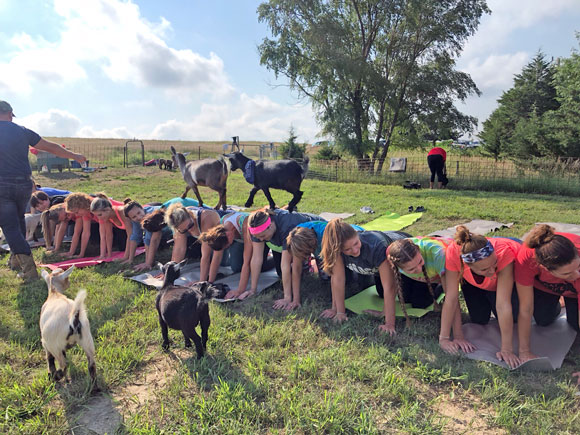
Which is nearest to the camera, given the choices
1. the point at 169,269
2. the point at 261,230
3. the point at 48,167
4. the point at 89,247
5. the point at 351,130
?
the point at 169,269

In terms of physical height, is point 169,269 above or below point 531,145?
below

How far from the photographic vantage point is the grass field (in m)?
2.10

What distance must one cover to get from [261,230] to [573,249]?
2.53 m

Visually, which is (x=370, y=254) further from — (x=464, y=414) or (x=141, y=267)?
(x=141, y=267)

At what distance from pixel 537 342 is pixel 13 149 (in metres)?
5.68

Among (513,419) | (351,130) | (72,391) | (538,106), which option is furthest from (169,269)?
(538,106)

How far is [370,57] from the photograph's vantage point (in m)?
19.3

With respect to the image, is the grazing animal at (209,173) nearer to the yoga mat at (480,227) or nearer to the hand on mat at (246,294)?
the hand on mat at (246,294)

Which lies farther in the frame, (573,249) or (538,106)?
(538,106)

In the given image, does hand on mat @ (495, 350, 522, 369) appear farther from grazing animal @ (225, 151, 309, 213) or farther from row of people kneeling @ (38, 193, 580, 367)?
grazing animal @ (225, 151, 309, 213)

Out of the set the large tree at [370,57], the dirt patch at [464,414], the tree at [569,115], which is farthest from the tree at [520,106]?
the dirt patch at [464,414]

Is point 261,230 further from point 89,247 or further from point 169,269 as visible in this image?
point 89,247

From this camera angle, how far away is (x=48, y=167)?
1788 centimetres

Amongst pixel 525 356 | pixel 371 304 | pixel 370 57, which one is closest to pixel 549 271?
pixel 525 356
